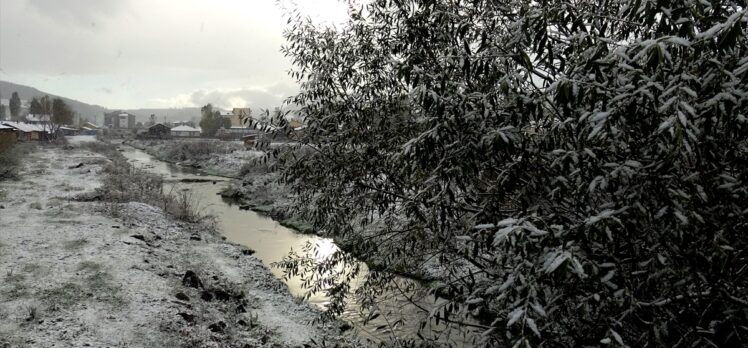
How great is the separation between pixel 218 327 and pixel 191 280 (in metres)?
3.19

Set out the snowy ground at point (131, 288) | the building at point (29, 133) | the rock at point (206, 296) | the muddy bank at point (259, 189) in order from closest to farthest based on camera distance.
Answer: the muddy bank at point (259, 189) < the snowy ground at point (131, 288) < the rock at point (206, 296) < the building at point (29, 133)

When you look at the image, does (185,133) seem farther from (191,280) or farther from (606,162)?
(606,162)

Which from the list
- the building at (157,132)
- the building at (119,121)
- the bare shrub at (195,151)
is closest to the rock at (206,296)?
the bare shrub at (195,151)

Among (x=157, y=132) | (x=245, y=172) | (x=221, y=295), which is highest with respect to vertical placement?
(x=157, y=132)

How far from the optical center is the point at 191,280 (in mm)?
12516

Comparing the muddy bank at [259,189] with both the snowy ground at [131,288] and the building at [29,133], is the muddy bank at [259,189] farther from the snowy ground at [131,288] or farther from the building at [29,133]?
the building at [29,133]

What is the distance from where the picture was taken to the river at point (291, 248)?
10055 mm

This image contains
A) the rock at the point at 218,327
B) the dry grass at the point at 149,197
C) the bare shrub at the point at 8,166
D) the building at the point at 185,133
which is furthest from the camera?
the building at the point at 185,133

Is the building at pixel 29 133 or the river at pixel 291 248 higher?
the building at pixel 29 133

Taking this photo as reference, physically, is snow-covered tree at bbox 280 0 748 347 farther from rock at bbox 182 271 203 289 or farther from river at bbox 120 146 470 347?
rock at bbox 182 271 203 289

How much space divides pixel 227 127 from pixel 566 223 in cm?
11885

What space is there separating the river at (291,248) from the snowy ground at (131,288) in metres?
0.99

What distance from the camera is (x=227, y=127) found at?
11375 cm

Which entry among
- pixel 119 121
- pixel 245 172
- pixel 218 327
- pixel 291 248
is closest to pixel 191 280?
pixel 218 327
